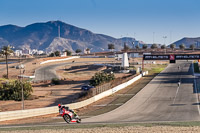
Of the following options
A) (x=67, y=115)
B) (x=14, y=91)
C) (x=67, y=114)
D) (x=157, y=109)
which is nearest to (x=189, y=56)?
(x=157, y=109)

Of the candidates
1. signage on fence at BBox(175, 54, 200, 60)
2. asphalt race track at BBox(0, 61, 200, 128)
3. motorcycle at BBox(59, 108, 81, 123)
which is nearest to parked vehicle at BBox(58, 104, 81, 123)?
motorcycle at BBox(59, 108, 81, 123)

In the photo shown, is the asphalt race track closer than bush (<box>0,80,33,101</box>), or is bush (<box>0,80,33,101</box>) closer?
the asphalt race track

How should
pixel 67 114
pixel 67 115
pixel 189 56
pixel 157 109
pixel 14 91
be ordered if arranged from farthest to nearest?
pixel 189 56
pixel 14 91
pixel 157 109
pixel 67 115
pixel 67 114

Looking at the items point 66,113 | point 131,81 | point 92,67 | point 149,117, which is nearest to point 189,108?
point 149,117

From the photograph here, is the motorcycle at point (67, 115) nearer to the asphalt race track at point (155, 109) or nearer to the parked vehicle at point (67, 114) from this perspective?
the parked vehicle at point (67, 114)

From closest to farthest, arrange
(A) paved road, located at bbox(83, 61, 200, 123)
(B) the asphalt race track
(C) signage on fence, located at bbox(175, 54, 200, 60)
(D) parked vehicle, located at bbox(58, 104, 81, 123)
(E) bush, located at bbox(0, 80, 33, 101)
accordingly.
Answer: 1. (D) parked vehicle, located at bbox(58, 104, 81, 123)
2. (B) the asphalt race track
3. (A) paved road, located at bbox(83, 61, 200, 123)
4. (E) bush, located at bbox(0, 80, 33, 101)
5. (C) signage on fence, located at bbox(175, 54, 200, 60)


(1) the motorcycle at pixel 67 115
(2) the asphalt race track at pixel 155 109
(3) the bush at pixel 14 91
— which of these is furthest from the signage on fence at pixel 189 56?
(1) the motorcycle at pixel 67 115

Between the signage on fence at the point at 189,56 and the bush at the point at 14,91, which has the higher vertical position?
the signage on fence at the point at 189,56

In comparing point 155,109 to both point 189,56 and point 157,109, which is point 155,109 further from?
point 189,56

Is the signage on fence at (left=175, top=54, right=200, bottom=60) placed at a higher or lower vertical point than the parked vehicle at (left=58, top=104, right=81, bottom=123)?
higher

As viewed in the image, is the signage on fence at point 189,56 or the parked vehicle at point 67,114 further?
the signage on fence at point 189,56

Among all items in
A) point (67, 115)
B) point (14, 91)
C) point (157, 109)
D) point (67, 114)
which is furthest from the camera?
point (14, 91)

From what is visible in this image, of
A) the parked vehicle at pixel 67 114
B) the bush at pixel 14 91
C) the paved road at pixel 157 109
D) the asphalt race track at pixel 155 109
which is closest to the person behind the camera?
the parked vehicle at pixel 67 114

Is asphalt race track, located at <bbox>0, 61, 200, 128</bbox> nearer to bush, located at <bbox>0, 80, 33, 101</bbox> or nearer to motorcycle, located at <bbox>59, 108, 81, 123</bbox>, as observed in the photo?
motorcycle, located at <bbox>59, 108, 81, 123</bbox>
